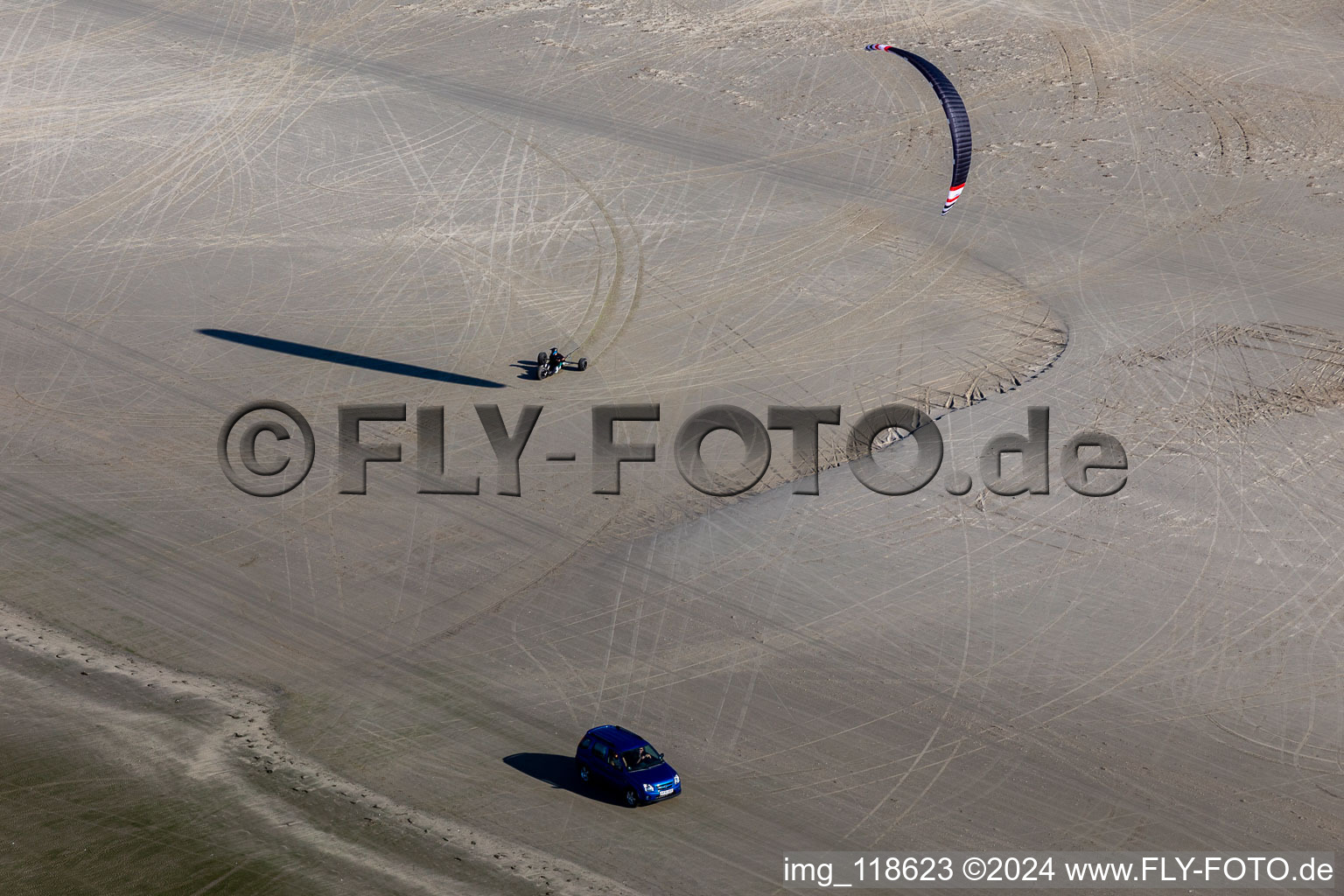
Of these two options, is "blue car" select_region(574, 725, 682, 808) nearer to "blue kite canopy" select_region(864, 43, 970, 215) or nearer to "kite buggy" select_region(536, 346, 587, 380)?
"kite buggy" select_region(536, 346, 587, 380)

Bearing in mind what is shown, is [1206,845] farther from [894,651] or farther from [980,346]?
[980,346]

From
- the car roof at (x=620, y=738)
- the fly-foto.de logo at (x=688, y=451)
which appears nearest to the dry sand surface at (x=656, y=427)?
the fly-foto.de logo at (x=688, y=451)

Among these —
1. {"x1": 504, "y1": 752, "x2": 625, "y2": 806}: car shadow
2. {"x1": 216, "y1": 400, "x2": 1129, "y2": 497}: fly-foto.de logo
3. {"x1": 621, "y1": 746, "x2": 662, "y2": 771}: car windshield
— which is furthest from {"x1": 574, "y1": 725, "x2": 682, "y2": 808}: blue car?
{"x1": 216, "y1": 400, "x2": 1129, "y2": 497}: fly-foto.de logo

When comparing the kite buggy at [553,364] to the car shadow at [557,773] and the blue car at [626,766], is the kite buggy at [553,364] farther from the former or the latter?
the blue car at [626,766]

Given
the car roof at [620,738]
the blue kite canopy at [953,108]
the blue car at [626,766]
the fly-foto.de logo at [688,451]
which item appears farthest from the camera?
the fly-foto.de logo at [688,451]

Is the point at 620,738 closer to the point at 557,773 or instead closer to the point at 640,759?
the point at 640,759

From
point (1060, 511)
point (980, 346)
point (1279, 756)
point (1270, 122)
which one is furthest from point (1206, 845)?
point (1270, 122)
